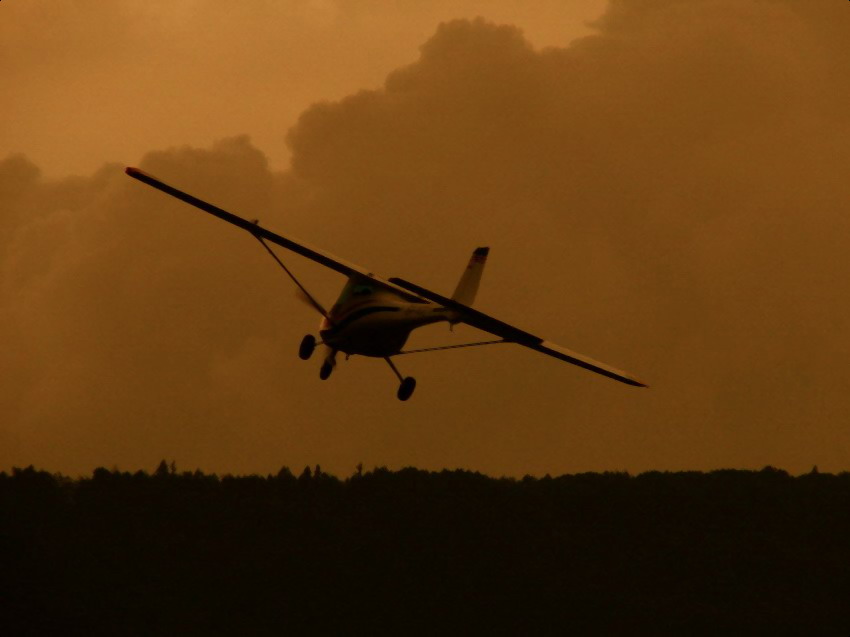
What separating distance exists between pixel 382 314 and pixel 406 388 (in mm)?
2700

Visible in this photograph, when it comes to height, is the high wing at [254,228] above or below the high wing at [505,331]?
above

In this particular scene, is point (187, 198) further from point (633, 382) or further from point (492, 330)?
point (633, 382)

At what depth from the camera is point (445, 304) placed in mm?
47062

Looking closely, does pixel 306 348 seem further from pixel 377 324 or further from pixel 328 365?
pixel 377 324

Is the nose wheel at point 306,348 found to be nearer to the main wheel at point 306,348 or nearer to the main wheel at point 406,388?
the main wheel at point 306,348

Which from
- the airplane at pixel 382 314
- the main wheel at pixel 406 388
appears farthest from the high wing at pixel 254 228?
the main wheel at pixel 406 388

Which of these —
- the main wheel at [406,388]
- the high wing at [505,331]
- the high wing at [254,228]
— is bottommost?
the main wheel at [406,388]

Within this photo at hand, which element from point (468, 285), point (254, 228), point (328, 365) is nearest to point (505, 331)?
point (468, 285)

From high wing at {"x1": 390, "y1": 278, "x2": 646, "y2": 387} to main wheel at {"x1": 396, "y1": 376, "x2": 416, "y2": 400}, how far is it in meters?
Result: 3.10

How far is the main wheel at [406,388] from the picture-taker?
163 feet

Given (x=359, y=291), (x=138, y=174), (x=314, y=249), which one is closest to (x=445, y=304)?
(x=359, y=291)

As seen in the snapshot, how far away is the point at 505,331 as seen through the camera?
49594 mm

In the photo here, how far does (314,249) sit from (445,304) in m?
10.1

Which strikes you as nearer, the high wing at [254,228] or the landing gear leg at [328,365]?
the landing gear leg at [328,365]
